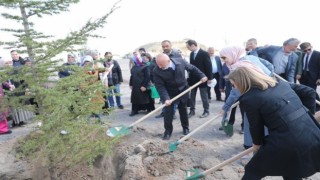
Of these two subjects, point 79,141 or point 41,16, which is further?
point 79,141

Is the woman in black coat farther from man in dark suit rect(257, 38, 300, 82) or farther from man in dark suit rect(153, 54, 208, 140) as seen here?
man in dark suit rect(257, 38, 300, 82)

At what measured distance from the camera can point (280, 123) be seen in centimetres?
262

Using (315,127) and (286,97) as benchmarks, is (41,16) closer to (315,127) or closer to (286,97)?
(286,97)

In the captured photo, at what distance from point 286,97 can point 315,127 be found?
0.41m

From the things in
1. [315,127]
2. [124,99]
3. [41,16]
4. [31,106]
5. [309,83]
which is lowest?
[124,99]

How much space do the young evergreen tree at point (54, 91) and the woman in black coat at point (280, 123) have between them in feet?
5.55

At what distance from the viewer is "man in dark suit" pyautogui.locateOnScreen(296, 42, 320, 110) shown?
698cm

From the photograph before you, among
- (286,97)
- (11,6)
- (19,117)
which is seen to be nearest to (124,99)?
(19,117)

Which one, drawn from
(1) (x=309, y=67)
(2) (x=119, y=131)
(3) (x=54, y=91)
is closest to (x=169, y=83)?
(2) (x=119, y=131)

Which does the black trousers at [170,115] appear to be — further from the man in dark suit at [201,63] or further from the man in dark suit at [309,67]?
the man in dark suit at [309,67]

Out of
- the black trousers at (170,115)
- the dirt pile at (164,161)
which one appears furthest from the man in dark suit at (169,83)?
the dirt pile at (164,161)

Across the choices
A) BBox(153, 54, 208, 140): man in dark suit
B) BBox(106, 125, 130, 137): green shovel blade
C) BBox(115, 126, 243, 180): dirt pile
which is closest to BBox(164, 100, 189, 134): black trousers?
A: BBox(153, 54, 208, 140): man in dark suit

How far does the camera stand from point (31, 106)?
11.4 feet

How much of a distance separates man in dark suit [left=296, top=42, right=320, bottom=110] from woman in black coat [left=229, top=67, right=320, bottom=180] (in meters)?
4.81
